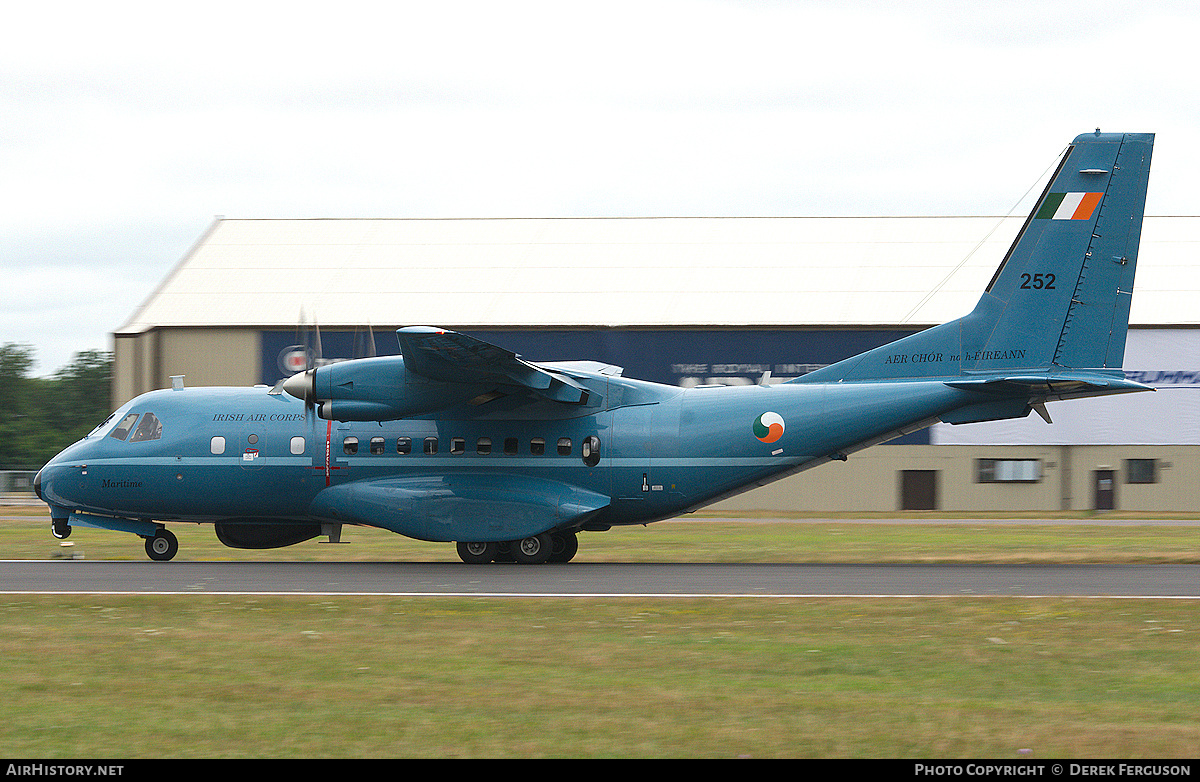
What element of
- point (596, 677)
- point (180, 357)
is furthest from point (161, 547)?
point (180, 357)

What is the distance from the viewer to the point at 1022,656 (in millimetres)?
11461

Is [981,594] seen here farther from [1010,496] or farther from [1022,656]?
[1010,496]

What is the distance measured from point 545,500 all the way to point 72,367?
105 meters

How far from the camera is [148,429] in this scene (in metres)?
22.3

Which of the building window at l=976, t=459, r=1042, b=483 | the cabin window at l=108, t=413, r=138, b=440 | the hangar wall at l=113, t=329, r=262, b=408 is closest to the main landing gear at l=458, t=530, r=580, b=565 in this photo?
the cabin window at l=108, t=413, r=138, b=440

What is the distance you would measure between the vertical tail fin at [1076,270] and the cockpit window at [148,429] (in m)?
14.9

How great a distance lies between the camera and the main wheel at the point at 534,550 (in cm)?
2111

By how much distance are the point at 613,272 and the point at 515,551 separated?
96.6 ft

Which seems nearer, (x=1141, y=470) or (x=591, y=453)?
(x=591, y=453)

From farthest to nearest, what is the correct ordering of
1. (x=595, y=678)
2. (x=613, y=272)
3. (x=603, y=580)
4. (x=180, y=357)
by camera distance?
(x=613, y=272)
(x=180, y=357)
(x=603, y=580)
(x=595, y=678)

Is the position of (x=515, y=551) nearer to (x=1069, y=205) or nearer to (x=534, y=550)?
(x=534, y=550)

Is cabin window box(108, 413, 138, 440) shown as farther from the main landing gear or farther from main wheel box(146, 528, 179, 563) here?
the main landing gear

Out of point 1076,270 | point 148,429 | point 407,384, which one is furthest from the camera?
point 148,429

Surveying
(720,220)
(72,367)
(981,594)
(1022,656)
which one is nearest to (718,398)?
(981,594)
